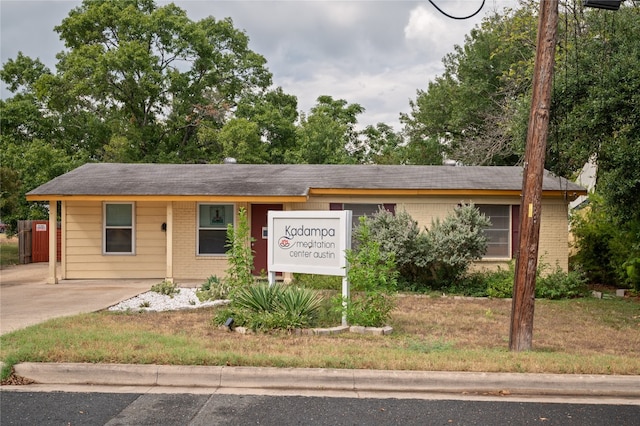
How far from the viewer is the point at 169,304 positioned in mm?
12414

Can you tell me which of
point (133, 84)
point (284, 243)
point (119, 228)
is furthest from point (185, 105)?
point (284, 243)

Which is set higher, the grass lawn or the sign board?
the sign board

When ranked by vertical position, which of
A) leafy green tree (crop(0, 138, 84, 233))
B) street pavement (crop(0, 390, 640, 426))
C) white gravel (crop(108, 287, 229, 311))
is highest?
leafy green tree (crop(0, 138, 84, 233))

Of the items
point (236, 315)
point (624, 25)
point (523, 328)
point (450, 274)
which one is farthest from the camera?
point (450, 274)

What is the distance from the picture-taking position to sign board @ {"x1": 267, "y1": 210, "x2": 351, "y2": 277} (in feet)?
33.4

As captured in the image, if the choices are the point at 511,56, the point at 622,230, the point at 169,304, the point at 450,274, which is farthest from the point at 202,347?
the point at 511,56

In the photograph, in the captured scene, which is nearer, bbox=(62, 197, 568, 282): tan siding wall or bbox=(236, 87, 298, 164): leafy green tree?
bbox=(62, 197, 568, 282): tan siding wall

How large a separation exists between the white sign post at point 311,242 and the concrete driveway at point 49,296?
3797 mm

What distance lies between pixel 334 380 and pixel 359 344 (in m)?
1.74

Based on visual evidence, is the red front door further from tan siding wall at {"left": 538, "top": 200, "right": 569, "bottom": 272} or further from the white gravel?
tan siding wall at {"left": 538, "top": 200, "right": 569, "bottom": 272}

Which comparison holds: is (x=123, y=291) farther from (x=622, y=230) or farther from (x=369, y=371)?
(x=622, y=230)

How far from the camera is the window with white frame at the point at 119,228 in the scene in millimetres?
17562

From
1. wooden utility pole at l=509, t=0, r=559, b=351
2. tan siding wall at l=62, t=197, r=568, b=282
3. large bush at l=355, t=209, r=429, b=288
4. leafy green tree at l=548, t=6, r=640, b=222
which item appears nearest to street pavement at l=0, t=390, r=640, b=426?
wooden utility pole at l=509, t=0, r=559, b=351

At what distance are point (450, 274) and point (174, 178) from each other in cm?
842
